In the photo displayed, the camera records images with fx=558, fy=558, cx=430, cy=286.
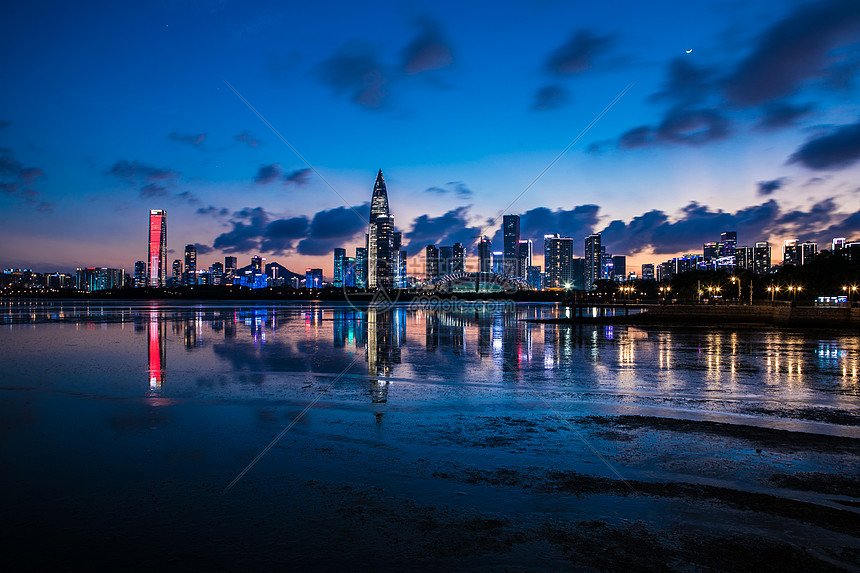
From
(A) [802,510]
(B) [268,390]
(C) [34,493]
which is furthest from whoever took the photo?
(B) [268,390]

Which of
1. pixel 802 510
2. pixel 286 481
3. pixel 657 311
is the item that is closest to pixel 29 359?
pixel 286 481

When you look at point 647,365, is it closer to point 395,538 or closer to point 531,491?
point 531,491

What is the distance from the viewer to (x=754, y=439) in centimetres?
1038

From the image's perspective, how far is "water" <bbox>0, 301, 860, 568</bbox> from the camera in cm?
757

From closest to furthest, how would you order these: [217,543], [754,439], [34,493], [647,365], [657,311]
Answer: [217,543], [34,493], [754,439], [647,365], [657,311]

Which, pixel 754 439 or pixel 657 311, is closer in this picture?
pixel 754 439

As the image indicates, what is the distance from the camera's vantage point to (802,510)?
6.94 metres

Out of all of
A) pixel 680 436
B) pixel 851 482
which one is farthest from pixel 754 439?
pixel 851 482

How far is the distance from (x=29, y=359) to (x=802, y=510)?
26.3 metres

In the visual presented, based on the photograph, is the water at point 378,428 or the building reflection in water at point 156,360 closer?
the water at point 378,428

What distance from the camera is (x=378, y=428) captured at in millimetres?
11234

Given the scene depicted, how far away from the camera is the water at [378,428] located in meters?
7.57

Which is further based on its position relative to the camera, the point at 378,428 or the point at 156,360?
the point at 156,360

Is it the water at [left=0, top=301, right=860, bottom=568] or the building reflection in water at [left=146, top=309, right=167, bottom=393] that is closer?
the water at [left=0, top=301, right=860, bottom=568]
